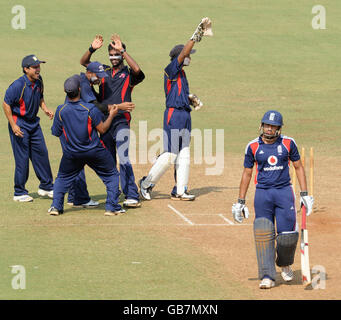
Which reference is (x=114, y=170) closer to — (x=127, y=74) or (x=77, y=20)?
(x=127, y=74)

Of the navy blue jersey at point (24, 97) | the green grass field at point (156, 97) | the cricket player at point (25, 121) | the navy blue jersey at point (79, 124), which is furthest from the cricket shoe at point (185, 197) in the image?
the navy blue jersey at point (24, 97)

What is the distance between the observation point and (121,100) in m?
14.4

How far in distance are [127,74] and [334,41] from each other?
727 inches

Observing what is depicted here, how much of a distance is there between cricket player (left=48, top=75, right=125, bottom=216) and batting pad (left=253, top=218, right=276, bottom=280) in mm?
3731

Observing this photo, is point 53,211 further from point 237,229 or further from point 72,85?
point 237,229

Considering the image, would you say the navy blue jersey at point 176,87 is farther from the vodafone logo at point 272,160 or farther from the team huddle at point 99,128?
the vodafone logo at point 272,160

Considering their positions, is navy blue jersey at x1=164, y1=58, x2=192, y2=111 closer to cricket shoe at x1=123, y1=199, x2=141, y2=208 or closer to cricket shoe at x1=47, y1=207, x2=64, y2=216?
cricket shoe at x1=123, y1=199, x2=141, y2=208

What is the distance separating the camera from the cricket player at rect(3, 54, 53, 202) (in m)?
14.5

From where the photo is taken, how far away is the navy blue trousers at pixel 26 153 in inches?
576

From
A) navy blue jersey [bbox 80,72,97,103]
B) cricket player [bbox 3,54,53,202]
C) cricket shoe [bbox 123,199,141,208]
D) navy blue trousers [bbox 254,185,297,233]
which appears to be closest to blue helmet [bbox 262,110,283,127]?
navy blue trousers [bbox 254,185,297,233]

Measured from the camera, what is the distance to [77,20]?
107 ft

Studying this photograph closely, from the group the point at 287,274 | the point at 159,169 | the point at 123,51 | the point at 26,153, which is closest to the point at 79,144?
the point at 26,153

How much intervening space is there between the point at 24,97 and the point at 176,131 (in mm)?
2586

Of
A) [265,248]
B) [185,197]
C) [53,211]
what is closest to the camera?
[265,248]
